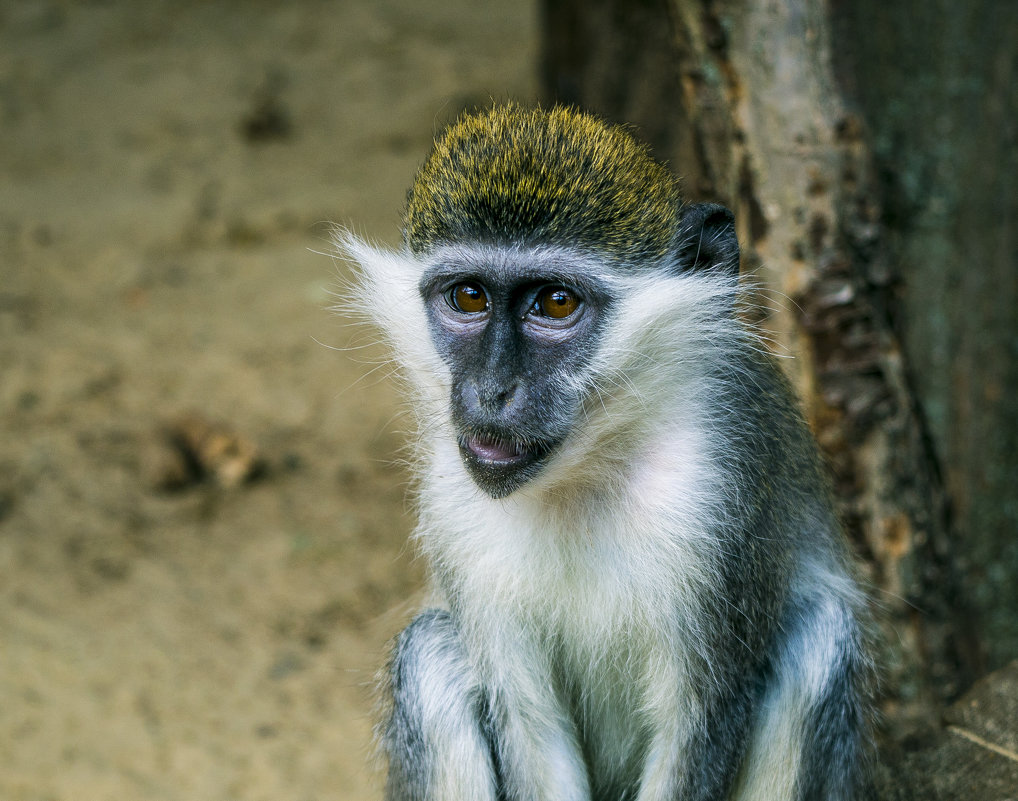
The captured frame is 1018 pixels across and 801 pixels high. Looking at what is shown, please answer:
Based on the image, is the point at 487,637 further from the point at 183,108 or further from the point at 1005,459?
the point at 183,108

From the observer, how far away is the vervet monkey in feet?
9.05

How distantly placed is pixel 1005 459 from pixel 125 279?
18.7ft

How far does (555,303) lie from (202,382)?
4624 millimetres

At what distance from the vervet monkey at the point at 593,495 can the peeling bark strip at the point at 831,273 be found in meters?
0.65

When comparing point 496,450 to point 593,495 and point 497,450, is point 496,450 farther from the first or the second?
point 593,495

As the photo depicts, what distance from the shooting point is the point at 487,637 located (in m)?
2.99

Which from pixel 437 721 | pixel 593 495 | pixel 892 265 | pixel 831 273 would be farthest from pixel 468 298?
pixel 892 265

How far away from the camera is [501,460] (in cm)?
268

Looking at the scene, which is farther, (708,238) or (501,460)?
(708,238)

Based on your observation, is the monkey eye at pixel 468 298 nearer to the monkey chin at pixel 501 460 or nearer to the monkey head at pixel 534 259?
the monkey head at pixel 534 259

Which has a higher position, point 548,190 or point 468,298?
point 548,190

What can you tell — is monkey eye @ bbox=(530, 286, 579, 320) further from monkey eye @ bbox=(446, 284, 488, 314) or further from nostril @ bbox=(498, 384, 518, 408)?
nostril @ bbox=(498, 384, 518, 408)

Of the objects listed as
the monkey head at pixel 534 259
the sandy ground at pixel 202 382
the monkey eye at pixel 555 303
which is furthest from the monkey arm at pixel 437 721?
the monkey eye at pixel 555 303

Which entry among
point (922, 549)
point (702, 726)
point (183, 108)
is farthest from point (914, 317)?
point (183, 108)
